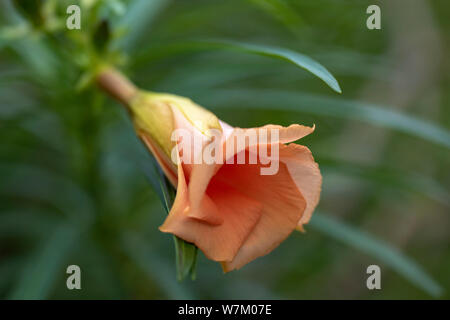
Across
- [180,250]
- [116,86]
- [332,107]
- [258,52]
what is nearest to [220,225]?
[180,250]

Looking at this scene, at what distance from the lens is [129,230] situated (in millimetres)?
998

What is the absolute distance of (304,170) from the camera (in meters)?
0.48

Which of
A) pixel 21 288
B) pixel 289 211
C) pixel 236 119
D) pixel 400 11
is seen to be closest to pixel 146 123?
pixel 289 211

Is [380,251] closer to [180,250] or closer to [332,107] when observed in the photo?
[332,107]

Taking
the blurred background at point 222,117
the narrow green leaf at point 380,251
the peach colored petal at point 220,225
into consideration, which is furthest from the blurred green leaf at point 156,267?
the peach colored petal at point 220,225

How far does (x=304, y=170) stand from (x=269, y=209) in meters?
0.05

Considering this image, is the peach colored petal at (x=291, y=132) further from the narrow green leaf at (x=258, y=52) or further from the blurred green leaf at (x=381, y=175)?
the blurred green leaf at (x=381, y=175)

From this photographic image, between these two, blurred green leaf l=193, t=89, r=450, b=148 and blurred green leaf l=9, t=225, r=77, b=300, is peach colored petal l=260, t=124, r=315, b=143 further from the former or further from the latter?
blurred green leaf l=9, t=225, r=77, b=300

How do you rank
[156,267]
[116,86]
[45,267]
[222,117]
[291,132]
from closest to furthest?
[291,132]
[116,86]
[45,267]
[156,267]
[222,117]

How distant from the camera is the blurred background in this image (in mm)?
769

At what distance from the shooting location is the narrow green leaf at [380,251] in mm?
757

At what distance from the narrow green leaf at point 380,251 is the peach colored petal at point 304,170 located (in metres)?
0.33

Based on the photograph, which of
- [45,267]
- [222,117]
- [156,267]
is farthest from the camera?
[222,117]

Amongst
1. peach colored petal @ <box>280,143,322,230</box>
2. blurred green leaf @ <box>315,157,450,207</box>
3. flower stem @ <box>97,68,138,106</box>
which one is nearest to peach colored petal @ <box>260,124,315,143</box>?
peach colored petal @ <box>280,143,322,230</box>
